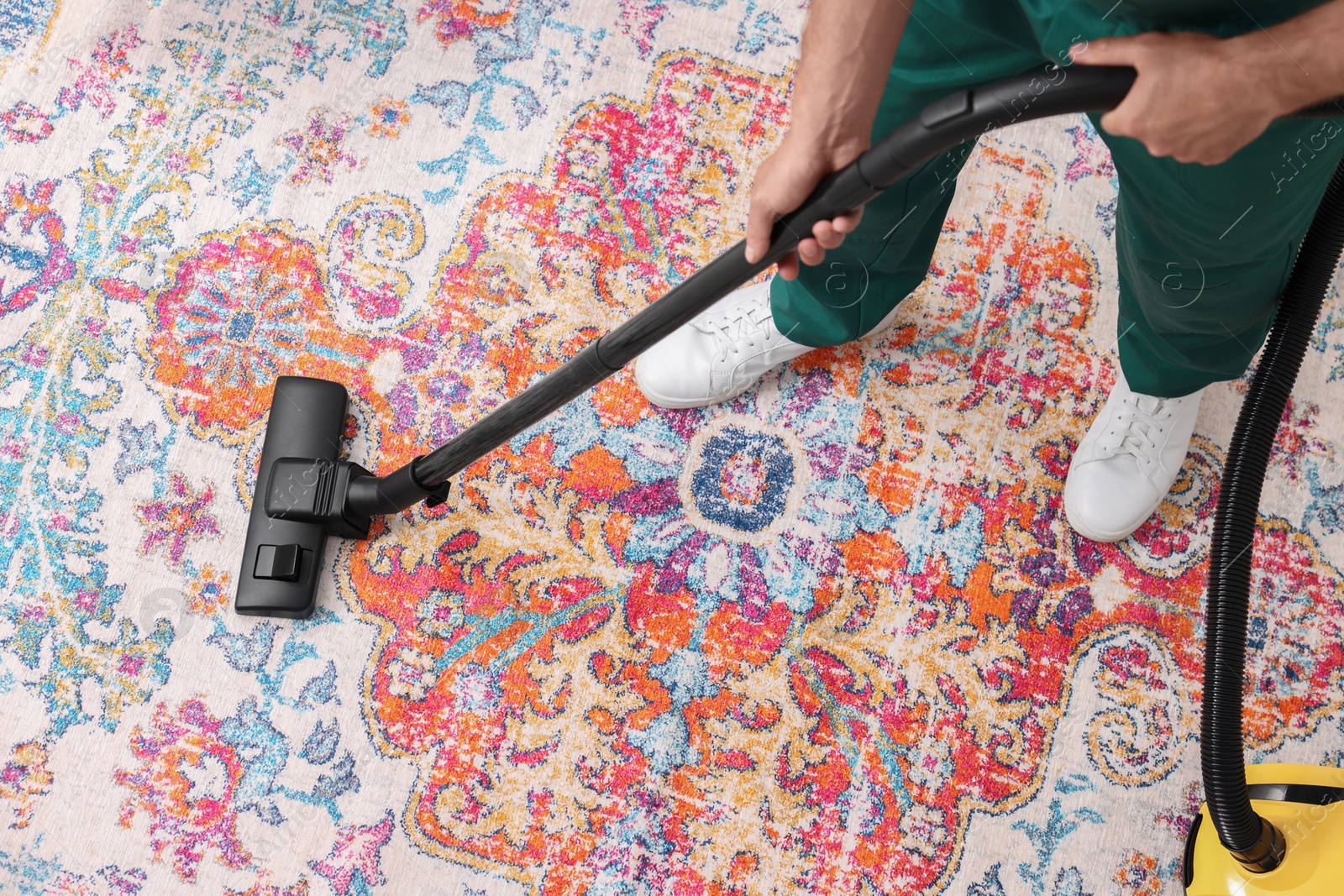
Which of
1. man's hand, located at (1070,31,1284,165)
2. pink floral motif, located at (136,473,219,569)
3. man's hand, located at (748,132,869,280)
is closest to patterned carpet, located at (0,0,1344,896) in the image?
pink floral motif, located at (136,473,219,569)

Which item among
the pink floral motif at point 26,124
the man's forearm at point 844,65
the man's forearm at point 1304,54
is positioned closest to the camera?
the man's forearm at point 1304,54

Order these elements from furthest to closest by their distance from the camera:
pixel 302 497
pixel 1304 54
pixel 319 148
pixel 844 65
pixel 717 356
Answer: pixel 319 148 → pixel 717 356 → pixel 302 497 → pixel 844 65 → pixel 1304 54

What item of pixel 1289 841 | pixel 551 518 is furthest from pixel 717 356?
pixel 1289 841

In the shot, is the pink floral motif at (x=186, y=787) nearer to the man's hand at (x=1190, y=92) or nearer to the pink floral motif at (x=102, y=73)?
the pink floral motif at (x=102, y=73)

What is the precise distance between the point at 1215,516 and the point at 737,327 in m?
0.59

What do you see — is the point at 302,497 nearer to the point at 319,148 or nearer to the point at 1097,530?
the point at 319,148

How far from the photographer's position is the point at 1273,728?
1.10 meters

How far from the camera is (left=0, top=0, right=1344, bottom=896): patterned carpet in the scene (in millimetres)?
1053

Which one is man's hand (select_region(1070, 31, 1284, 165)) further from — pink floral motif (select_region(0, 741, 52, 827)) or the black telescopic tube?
pink floral motif (select_region(0, 741, 52, 827))

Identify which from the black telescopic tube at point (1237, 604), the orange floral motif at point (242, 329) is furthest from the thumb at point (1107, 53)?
the orange floral motif at point (242, 329)

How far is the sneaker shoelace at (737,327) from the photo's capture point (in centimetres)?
113

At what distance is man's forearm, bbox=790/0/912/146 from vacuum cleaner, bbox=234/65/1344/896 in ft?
0.14

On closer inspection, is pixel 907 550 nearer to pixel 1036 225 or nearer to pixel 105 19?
pixel 1036 225

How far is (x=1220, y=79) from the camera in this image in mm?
504
